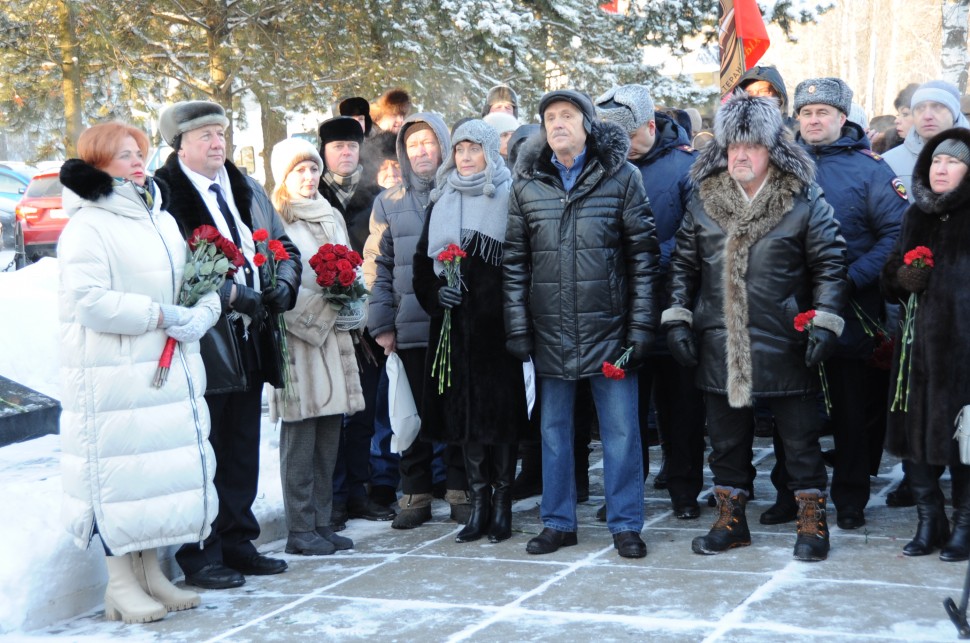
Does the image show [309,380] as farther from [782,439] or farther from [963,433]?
[963,433]

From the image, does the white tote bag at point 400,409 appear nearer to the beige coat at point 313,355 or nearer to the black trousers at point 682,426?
the beige coat at point 313,355

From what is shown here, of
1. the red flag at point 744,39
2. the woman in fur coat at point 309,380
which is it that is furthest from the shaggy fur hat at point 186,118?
the red flag at point 744,39

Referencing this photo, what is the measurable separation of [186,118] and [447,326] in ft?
5.46

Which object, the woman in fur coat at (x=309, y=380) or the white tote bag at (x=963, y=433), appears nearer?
the white tote bag at (x=963, y=433)

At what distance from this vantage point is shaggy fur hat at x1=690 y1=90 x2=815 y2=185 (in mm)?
5422

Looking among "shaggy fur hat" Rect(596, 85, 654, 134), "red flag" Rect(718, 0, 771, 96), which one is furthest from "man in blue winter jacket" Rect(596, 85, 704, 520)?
"red flag" Rect(718, 0, 771, 96)

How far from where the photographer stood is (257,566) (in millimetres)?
5535

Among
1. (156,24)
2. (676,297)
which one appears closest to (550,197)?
(676,297)

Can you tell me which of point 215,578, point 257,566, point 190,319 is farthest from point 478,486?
point 190,319

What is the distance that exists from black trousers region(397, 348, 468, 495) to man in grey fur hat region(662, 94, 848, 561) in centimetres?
152

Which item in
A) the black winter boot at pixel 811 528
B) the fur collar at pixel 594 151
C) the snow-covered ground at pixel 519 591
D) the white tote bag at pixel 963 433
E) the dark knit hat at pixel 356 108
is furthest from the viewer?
the dark knit hat at pixel 356 108

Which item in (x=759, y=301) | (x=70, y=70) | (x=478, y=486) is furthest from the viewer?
(x=70, y=70)

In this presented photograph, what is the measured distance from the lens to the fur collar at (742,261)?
17.7ft

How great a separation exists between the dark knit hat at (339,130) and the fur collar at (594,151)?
1412 millimetres
